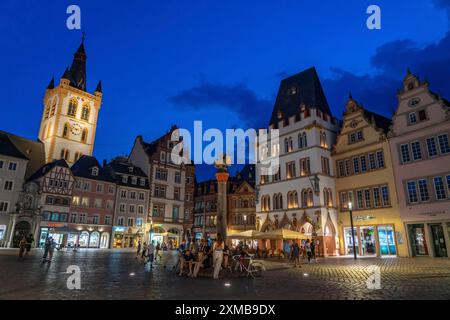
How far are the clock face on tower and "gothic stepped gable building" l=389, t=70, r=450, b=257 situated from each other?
63.1 meters

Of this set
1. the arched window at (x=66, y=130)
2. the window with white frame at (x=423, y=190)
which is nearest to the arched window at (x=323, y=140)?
the window with white frame at (x=423, y=190)

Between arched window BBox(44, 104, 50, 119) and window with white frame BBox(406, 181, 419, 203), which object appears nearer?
window with white frame BBox(406, 181, 419, 203)

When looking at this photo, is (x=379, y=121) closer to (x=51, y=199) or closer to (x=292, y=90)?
(x=292, y=90)

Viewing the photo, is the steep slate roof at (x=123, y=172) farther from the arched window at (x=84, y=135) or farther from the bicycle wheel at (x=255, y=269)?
the bicycle wheel at (x=255, y=269)

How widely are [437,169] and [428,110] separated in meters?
5.94

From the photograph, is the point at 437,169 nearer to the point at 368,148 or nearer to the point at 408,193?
the point at 408,193

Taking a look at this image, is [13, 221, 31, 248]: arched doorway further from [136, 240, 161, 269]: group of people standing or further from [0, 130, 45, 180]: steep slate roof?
[136, 240, 161, 269]: group of people standing

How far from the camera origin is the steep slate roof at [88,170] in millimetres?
53750

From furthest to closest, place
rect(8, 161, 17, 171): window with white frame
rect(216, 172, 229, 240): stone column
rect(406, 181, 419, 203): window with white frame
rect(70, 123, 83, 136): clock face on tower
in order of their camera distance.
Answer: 1. rect(70, 123, 83, 136): clock face on tower
2. rect(8, 161, 17, 171): window with white frame
3. rect(406, 181, 419, 203): window with white frame
4. rect(216, 172, 229, 240): stone column

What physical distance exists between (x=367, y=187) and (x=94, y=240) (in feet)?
138

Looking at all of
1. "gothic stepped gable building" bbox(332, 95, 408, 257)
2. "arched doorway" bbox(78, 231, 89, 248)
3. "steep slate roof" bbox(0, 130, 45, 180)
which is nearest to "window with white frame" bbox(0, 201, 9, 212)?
"steep slate roof" bbox(0, 130, 45, 180)

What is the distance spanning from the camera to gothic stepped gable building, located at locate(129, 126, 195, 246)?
61.1 metres
